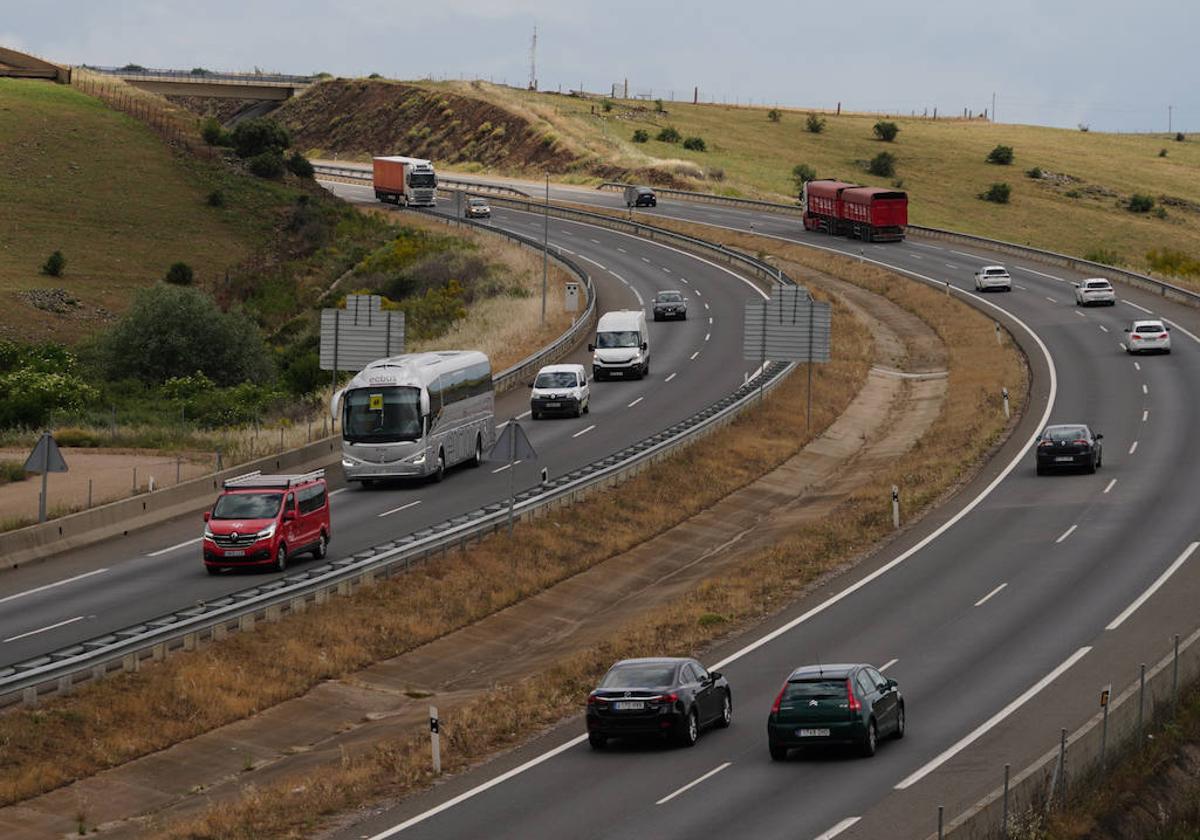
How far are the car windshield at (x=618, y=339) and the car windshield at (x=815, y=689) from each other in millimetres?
45061

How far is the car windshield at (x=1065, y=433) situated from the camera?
52.1m

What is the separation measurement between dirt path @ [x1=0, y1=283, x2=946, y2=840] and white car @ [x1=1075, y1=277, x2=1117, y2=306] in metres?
23.7

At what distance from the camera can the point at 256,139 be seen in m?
137

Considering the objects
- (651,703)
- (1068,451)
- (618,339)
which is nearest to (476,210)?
(618,339)

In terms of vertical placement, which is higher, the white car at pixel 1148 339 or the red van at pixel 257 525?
the white car at pixel 1148 339

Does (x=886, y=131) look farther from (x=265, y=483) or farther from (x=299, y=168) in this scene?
(x=265, y=483)

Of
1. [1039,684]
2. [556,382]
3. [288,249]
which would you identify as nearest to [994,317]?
[556,382]

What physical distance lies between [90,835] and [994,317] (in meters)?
66.6

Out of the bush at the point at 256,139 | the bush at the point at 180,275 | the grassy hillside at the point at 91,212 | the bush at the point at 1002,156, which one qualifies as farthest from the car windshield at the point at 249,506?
the bush at the point at 1002,156

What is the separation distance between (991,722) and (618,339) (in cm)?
4373

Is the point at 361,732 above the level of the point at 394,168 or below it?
below

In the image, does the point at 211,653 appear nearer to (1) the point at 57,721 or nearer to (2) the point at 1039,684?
(1) the point at 57,721

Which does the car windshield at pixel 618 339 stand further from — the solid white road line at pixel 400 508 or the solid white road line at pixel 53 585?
the solid white road line at pixel 53 585

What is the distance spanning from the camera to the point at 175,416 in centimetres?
6406
